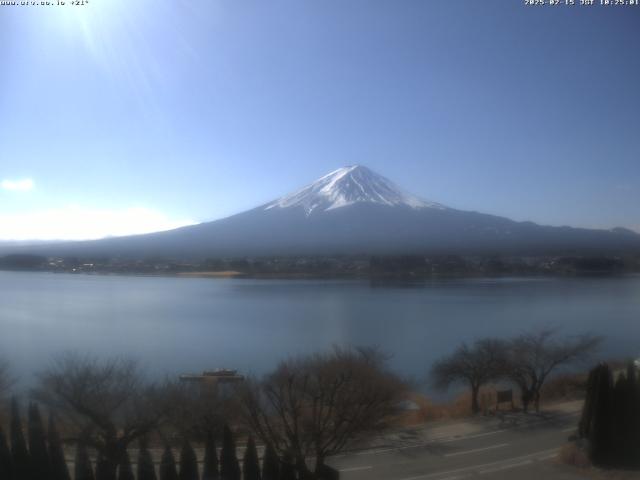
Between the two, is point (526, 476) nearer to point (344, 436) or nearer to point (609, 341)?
point (344, 436)

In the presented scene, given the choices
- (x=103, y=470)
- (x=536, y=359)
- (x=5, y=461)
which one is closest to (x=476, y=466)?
(x=103, y=470)

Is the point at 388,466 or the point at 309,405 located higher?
the point at 309,405

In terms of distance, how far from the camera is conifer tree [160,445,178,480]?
97.0 inches

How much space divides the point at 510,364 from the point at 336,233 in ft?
53.9

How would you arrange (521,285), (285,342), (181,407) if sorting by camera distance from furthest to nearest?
(521,285)
(285,342)
(181,407)

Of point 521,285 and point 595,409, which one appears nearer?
point 595,409

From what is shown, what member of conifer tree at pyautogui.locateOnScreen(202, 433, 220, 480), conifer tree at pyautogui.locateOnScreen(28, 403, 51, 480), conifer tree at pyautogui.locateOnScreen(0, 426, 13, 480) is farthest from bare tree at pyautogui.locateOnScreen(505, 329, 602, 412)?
conifer tree at pyautogui.locateOnScreen(0, 426, 13, 480)

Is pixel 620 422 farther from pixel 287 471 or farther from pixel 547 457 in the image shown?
pixel 287 471

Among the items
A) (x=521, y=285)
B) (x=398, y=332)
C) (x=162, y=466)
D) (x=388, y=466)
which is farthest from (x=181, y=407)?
(x=521, y=285)

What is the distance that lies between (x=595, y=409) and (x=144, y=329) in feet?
22.4

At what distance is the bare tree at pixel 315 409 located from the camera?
2779 mm

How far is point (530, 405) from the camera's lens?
4.19 m

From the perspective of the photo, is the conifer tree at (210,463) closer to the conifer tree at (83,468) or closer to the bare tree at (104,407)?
the bare tree at (104,407)

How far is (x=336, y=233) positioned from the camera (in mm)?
21125
